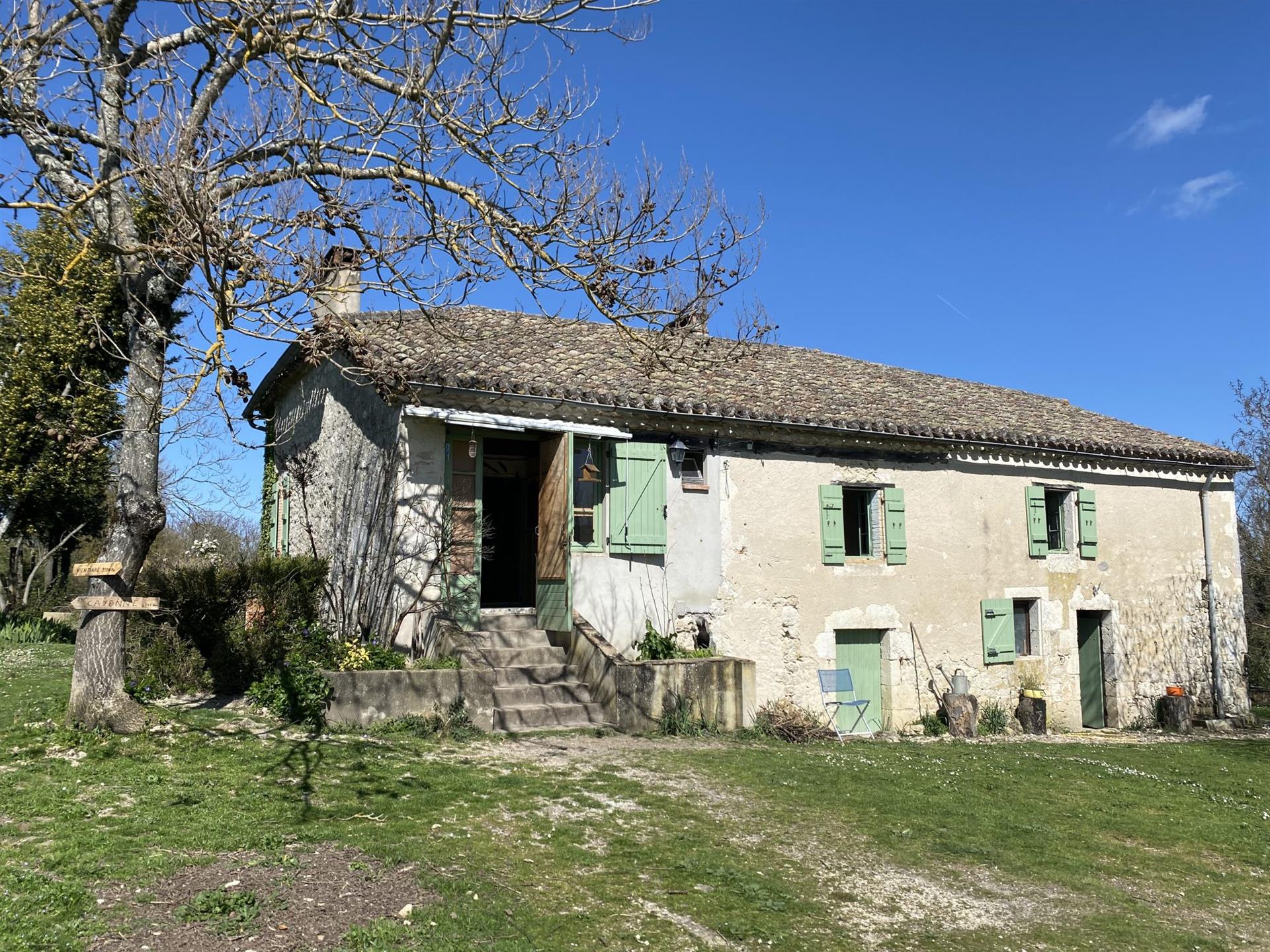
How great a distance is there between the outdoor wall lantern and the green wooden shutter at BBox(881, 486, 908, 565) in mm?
4766

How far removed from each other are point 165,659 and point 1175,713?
15.8 meters

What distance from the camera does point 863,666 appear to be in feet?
43.4

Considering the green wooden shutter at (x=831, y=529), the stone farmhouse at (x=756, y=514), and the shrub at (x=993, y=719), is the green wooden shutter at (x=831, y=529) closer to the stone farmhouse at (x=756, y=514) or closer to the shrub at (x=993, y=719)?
the stone farmhouse at (x=756, y=514)

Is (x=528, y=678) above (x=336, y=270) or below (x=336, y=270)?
below

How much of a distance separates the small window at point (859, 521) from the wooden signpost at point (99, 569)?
9.61 m

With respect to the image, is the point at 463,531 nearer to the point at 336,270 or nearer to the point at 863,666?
the point at 336,270

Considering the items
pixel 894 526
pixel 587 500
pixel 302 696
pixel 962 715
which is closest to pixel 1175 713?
pixel 962 715

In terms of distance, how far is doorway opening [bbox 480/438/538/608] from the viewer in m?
13.3

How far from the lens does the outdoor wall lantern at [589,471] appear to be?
441 inches

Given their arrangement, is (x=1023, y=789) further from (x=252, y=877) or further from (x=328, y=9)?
(x=328, y=9)

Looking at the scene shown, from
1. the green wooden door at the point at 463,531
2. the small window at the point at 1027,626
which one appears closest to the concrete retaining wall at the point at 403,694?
the green wooden door at the point at 463,531

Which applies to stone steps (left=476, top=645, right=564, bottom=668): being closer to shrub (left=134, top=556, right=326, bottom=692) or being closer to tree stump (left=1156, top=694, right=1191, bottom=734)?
shrub (left=134, top=556, right=326, bottom=692)

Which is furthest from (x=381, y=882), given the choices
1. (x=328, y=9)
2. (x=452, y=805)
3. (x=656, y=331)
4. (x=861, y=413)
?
(x=861, y=413)

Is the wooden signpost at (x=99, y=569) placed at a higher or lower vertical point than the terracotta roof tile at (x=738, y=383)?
lower
